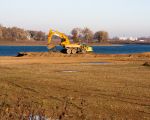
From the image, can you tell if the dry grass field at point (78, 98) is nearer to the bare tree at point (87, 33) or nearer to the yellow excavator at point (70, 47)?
the yellow excavator at point (70, 47)

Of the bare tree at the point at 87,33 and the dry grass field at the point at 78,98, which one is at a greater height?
the dry grass field at the point at 78,98

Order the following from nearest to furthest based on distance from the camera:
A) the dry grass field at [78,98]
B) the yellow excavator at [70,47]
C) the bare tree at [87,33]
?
the dry grass field at [78,98]
the yellow excavator at [70,47]
the bare tree at [87,33]

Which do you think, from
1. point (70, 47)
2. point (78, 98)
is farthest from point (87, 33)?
point (78, 98)

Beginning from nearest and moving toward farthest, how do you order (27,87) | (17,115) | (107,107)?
(17,115) < (107,107) < (27,87)

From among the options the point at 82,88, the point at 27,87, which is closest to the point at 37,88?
the point at 27,87

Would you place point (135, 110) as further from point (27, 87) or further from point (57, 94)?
point (27, 87)

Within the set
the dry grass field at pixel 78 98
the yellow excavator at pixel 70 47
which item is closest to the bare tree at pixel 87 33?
the yellow excavator at pixel 70 47

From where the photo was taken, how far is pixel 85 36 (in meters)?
182

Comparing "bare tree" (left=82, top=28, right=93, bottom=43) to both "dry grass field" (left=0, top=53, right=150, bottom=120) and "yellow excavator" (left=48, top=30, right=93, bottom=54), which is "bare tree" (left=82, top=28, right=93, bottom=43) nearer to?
"yellow excavator" (left=48, top=30, right=93, bottom=54)

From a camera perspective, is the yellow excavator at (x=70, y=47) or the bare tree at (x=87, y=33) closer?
the yellow excavator at (x=70, y=47)

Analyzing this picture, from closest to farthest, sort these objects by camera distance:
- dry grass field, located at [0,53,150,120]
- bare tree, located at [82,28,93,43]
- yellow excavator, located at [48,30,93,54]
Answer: dry grass field, located at [0,53,150,120] < yellow excavator, located at [48,30,93,54] < bare tree, located at [82,28,93,43]

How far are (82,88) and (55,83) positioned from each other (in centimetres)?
287

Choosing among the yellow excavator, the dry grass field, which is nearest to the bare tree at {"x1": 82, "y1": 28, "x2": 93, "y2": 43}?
the yellow excavator

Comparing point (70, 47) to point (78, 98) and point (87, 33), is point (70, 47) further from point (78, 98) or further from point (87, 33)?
point (87, 33)
